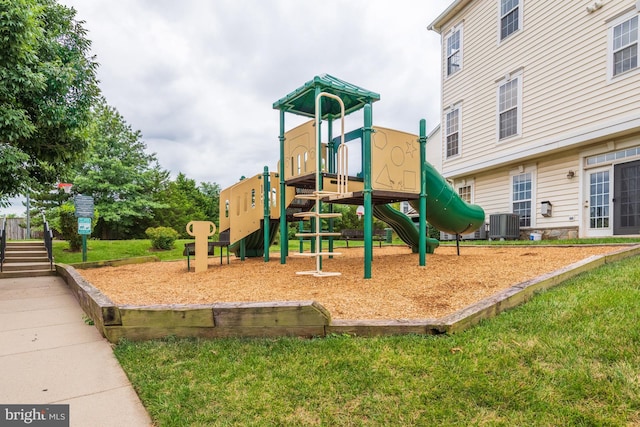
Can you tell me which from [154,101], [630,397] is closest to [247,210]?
[630,397]

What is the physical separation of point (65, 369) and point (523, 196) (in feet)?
43.6

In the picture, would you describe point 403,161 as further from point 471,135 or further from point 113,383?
point 471,135

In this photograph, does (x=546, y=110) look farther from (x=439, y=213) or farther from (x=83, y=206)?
(x=83, y=206)

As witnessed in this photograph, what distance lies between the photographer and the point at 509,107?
41.3 feet

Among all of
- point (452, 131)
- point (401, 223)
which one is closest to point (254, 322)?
point (401, 223)

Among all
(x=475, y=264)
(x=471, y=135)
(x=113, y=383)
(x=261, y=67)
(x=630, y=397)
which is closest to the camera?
(x=630, y=397)

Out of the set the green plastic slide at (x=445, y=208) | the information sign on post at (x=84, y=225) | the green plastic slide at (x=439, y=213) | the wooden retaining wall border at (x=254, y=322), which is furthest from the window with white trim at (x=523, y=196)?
the information sign on post at (x=84, y=225)

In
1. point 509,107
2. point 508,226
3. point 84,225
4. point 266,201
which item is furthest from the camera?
point 509,107

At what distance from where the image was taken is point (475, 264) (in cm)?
668

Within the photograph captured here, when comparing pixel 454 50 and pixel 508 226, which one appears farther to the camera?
pixel 454 50

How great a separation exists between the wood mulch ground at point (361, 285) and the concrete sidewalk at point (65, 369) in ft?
2.78

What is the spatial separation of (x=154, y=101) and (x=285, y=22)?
10360mm

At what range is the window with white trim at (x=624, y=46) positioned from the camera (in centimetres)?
900

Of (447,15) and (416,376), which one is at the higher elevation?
(447,15)
